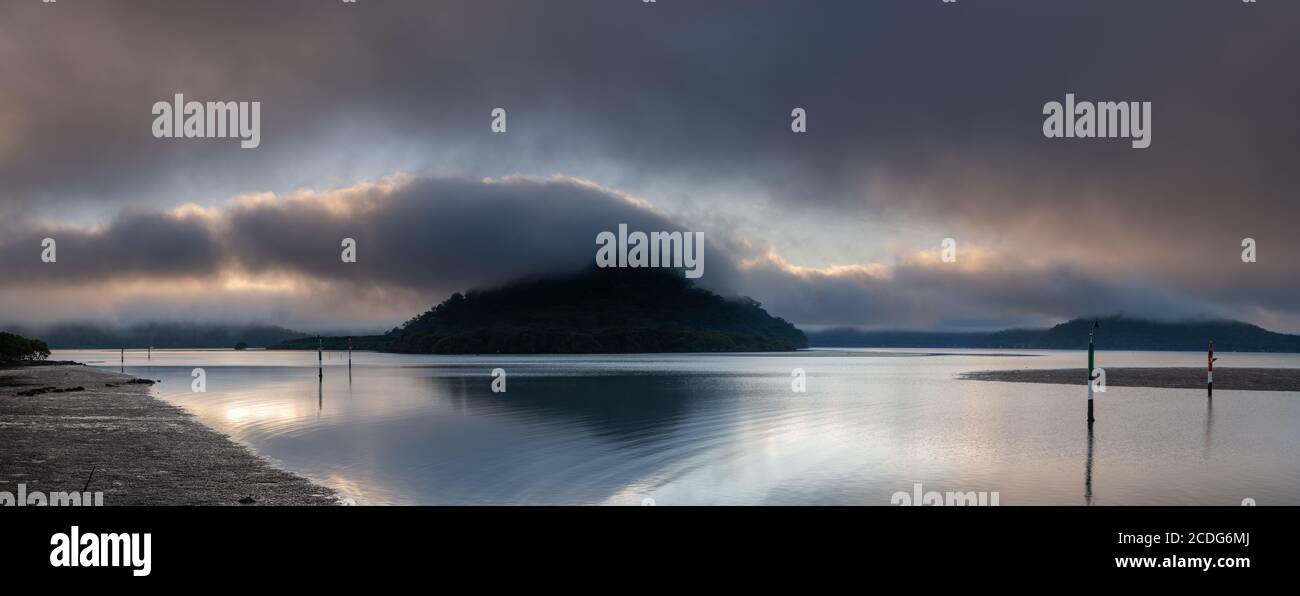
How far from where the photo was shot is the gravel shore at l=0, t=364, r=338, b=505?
1903cm

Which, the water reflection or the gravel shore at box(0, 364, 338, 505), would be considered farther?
the water reflection

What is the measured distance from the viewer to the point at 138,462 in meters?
24.0

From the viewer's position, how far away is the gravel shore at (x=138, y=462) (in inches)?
749

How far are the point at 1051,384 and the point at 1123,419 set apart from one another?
39.0 metres
